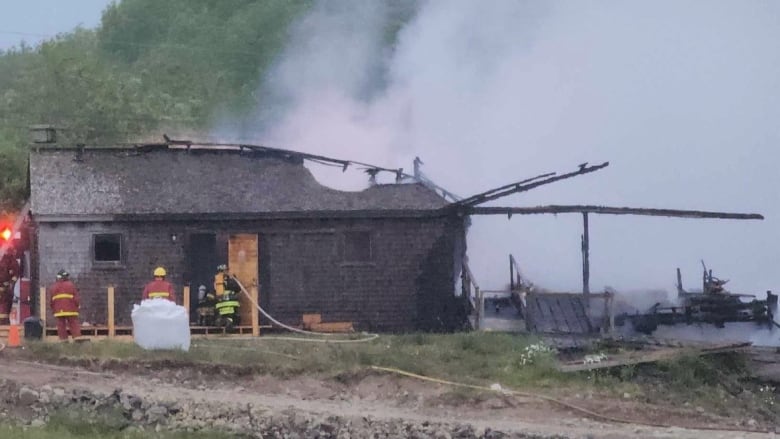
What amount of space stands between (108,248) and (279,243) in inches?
148

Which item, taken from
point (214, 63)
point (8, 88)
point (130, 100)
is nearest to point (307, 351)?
point (130, 100)

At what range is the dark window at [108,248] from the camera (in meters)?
31.5

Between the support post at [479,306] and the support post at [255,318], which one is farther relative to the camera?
the support post at [479,306]

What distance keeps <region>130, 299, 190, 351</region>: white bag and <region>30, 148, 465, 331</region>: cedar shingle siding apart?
5057 millimetres

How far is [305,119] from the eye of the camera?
50.2 m

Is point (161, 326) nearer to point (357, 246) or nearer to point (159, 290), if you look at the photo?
point (159, 290)

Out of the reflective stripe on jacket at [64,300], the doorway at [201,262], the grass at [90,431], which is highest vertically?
the doorway at [201,262]

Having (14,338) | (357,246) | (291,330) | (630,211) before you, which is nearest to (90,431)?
(14,338)

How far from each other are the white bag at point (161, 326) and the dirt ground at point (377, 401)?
1.07 metres

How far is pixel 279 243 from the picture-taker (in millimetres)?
31703

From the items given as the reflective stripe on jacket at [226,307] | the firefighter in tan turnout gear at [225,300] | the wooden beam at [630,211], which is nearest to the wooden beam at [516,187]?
the wooden beam at [630,211]

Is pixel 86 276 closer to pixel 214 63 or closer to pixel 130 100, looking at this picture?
pixel 130 100

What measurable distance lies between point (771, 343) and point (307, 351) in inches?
454

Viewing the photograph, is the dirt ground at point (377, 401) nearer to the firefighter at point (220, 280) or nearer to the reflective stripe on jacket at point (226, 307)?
the reflective stripe on jacket at point (226, 307)
